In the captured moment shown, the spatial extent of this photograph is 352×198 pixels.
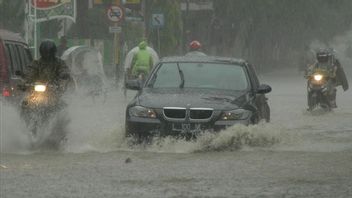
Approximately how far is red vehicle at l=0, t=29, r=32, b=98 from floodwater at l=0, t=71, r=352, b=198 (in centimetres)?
30

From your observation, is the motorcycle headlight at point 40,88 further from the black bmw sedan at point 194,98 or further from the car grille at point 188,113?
the car grille at point 188,113

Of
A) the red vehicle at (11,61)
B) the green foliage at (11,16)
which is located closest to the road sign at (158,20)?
the green foliage at (11,16)

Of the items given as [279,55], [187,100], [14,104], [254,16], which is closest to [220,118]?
[187,100]

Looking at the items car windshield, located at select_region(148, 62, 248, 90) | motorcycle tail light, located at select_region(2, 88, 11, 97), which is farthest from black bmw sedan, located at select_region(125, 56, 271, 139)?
motorcycle tail light, located at select_region(2, 88, 11, 97)

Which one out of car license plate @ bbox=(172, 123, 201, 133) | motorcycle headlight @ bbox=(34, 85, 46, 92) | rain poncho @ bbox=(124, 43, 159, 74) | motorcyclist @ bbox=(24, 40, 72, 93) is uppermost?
motorcyclist @ bbox=(24, 40, 72, 93)

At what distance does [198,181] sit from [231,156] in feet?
9.26

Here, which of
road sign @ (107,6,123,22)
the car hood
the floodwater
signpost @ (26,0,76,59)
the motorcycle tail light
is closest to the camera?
the floodwater

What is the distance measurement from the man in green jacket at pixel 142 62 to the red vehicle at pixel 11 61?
10.6 m

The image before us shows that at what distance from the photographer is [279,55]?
301 ft

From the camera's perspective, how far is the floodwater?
32.5ft

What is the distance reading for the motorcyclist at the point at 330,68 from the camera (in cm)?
2461

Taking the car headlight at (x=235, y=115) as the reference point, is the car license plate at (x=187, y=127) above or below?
below

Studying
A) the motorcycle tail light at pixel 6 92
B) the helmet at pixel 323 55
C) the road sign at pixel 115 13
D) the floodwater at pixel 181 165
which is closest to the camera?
the floodwater at pixel 181 165

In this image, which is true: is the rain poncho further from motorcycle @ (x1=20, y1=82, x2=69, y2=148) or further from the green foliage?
the green foliage
